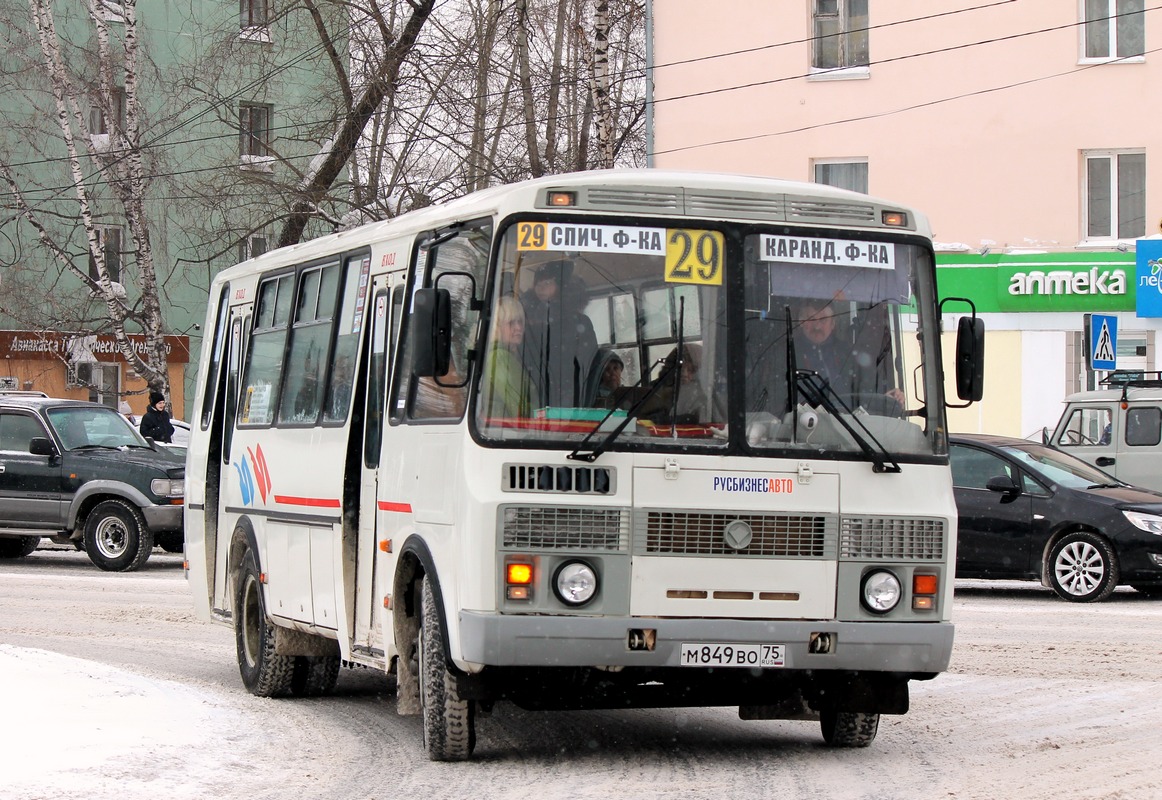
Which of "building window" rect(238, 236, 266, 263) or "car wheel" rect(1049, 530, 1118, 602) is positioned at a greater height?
"building window" rect(238, 236, 266, 263)

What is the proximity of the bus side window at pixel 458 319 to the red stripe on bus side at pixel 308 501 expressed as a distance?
4.81 feet

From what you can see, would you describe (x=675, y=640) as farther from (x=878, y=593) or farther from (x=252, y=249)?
(x=252, y=249)

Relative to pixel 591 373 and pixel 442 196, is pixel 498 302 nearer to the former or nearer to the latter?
pixel 591 373

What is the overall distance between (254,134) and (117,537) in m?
13.8

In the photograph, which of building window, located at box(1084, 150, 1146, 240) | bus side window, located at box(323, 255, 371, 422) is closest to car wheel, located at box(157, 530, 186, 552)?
bus side window, located at box(323, 255, 371, 422)

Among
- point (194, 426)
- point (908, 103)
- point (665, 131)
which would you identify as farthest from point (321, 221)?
point (194, 426)

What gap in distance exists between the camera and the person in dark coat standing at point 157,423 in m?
27.8

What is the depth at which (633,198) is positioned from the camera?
335 inches

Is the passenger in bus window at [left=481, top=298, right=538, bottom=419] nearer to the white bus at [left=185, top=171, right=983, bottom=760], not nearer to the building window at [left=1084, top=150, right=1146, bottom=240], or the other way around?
the white bus at [left=185, top=171, right=983, bottom=760]

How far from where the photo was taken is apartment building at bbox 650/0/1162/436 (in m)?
32.3

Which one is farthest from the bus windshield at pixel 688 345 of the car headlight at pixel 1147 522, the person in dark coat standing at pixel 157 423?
the person in dark coat standing at pixel 157 423

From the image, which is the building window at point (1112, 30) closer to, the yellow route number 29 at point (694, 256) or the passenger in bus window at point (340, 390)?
the passenger in bus window at point (340, 390)

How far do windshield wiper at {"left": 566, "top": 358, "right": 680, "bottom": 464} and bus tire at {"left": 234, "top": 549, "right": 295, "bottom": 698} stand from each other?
4072mm

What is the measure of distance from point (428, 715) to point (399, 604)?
72 centimetres
